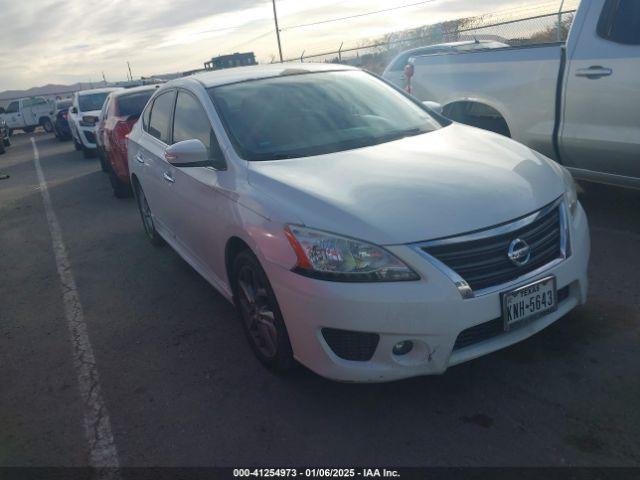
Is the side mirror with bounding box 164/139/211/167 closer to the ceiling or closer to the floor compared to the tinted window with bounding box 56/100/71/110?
closer to the floor

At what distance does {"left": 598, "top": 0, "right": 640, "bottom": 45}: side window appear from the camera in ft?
14.0

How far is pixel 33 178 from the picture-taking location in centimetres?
1307

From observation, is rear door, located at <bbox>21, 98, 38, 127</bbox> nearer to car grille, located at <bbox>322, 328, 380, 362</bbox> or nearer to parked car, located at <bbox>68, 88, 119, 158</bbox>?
parked car, located at <bbox>68, 88, 119, 158</bbox>

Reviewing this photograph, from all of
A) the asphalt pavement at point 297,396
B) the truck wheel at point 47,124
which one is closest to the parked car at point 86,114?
the asphalt pavement at point 297,396

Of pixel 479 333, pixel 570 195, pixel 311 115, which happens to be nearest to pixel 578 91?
pixel 570 195

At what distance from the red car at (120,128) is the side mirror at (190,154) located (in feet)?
16.7

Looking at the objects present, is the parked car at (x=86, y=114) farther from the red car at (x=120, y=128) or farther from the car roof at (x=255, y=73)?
the car roof at (x=255, y=73)

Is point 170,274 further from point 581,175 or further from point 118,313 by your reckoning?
point 581,175

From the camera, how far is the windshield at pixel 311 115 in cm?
360

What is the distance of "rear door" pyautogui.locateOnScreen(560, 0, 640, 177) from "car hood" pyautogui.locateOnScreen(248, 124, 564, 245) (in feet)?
4.53

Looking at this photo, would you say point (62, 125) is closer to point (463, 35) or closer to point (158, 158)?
point (463, 35)

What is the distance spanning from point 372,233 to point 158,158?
109 inches

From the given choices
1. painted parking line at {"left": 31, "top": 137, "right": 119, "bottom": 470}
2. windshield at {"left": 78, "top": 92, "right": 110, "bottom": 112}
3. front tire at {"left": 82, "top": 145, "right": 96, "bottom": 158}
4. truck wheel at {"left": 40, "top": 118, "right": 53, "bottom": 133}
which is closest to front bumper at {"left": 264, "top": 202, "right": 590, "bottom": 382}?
painted parking line at {"left": 31, "top": 137, "right": 119, "bottom": 470}

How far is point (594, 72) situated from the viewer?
4508 mm
